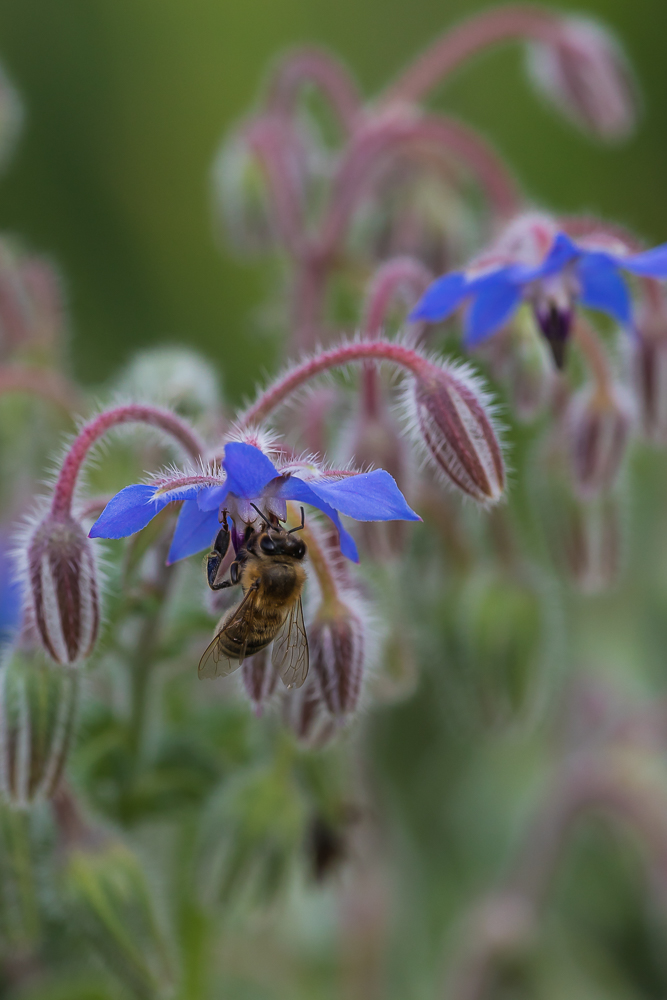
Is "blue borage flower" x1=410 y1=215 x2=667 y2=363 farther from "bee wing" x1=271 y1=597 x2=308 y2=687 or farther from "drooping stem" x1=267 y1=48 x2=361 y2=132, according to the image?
"drooping stem" x1=267 y1=48 x2=361 y2=132

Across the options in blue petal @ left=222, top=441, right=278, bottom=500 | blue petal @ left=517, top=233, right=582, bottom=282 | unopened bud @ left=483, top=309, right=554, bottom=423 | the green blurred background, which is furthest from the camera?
the green blurred background

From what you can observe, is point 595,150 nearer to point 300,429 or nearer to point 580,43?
point 580,43

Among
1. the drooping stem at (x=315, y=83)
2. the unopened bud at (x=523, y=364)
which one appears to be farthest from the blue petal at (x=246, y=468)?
the drooping stem at (x=315, y=83)

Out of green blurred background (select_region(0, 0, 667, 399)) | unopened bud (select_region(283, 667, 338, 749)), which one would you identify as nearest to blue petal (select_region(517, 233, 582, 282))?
unopened bud (select_region(283, 667, 338, 749))

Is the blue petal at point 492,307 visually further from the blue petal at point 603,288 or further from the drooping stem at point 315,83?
the drooping stem at point 315,83

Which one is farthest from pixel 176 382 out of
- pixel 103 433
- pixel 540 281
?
pixel 540 281

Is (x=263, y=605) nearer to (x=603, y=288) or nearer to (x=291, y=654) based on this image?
(x=291, y=654)

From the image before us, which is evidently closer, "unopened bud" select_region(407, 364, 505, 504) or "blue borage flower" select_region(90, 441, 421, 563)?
"blue borage flower" select_region(90, 441, 421, 563)
